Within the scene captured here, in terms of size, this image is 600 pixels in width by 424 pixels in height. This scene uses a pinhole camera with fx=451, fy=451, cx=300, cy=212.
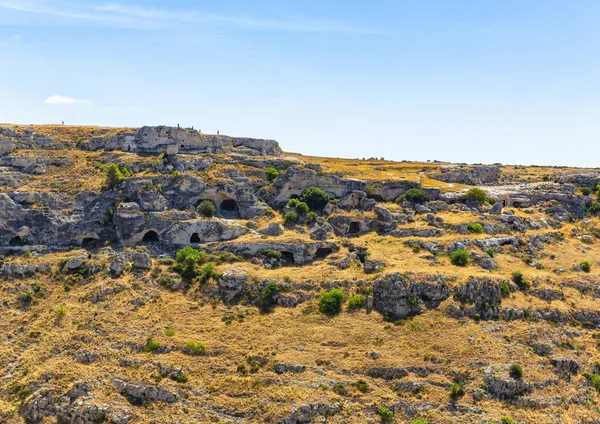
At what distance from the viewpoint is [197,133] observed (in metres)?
62.4

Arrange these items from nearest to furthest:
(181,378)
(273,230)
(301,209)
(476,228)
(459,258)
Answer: (181,378) → (459,258) → (476,228) → (273,230) → (301,209)

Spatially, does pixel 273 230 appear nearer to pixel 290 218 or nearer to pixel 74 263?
pixel 290 218

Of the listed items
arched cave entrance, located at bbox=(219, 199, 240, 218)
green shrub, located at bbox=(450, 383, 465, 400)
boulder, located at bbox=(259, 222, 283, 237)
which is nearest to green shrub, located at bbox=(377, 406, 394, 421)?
green shrub, located at bbox=(450, 383, 465, 400)

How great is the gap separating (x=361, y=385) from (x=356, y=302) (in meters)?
7.81

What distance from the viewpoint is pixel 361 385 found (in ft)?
105

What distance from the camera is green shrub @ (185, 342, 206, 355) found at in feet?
113

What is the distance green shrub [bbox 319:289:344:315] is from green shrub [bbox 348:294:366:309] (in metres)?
0.86

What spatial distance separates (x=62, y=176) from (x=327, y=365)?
39.5 meters

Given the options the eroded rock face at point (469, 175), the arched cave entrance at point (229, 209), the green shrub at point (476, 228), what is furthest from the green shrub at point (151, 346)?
the eroded rock face at point (469, 175)

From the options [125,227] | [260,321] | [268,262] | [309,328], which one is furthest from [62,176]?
[309,328]

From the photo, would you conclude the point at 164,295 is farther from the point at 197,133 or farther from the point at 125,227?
the point at 197,133

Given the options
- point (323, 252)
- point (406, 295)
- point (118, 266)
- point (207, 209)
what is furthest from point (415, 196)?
point (118, 266)

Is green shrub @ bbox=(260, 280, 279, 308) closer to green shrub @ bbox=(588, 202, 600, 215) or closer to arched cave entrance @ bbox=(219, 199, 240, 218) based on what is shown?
arched cave entrance @ bbox=(219, 199, 240, 218)

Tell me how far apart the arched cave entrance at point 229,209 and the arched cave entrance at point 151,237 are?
7.76m
